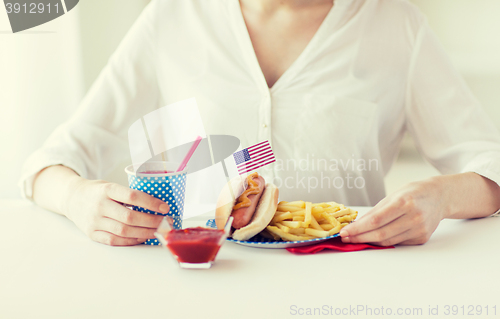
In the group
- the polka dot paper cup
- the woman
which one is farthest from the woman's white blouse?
the polka dot paper cup

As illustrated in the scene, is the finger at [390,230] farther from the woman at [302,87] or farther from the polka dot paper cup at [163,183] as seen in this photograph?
the woman at [302,87]

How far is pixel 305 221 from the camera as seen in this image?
28.7 inches

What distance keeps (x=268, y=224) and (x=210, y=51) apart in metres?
0.69

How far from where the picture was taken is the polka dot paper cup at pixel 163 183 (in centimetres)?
70

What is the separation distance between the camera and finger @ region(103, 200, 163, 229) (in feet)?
2.35

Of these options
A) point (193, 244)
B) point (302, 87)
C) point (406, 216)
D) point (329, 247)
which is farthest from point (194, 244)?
point (302, 87)

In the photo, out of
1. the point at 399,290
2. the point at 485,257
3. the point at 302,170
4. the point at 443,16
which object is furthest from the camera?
the point at 443,16

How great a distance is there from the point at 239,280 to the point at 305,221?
6.8 inches

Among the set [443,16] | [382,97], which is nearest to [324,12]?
[382,97]

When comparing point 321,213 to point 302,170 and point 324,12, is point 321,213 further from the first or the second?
point 324,12

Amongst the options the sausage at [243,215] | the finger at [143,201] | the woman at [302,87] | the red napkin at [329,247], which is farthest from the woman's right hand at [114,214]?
the woman at [302,87]

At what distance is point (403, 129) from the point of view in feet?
4.43

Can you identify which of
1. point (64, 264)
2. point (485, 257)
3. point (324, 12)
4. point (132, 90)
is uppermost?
point (324, 12)

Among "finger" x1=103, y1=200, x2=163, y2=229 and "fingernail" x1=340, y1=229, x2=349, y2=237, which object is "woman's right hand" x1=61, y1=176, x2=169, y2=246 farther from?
"fingernail" x1=340, y1=229, x2=349, y2=237
